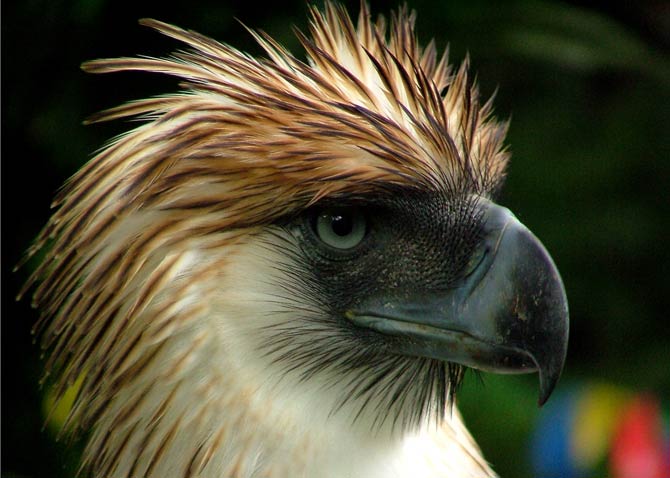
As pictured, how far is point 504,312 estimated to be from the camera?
204 cm

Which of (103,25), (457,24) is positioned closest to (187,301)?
(103,25)

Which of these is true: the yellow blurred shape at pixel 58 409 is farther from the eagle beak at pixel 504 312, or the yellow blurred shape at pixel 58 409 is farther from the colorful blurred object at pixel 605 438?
the colorful blurred object at pixel 605 438

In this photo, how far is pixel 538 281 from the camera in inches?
80.8

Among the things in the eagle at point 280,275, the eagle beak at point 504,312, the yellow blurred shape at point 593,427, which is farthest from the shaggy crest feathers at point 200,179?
the yellow blurred shape at point 593,427

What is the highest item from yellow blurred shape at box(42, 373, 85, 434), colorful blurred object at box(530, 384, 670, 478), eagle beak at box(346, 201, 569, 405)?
eagle beak at box(346, 201, 569, 405)

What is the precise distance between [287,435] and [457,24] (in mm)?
2131

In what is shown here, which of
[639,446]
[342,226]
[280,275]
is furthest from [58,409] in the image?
[639,446]

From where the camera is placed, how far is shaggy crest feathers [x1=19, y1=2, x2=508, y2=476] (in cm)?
208

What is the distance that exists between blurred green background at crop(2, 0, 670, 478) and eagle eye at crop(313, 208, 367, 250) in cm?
101

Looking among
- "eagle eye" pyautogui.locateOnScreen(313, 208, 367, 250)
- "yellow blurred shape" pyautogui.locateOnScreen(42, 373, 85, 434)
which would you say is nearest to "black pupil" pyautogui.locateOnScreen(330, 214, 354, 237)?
"eagle eye" pyautogui.locateOnScreen(313, 208, 367, 250)

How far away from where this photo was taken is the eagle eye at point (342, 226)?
2.14 m

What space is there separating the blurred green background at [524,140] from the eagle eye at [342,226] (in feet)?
3.33

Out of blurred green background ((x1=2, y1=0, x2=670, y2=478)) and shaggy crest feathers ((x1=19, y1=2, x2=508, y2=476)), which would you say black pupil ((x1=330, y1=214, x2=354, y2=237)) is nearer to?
shaggy crest feathers ((x1=19, y1=2, x2=508, y2=476))

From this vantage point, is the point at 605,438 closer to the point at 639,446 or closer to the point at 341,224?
the point at 639,446
